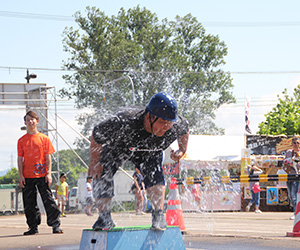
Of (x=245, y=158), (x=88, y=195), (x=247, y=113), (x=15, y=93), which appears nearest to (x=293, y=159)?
(x=88, y=195)

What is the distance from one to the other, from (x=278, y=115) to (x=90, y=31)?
62.4ft

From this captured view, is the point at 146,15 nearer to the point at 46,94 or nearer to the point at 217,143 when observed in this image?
the point at 46,94

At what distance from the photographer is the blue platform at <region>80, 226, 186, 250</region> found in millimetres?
4938

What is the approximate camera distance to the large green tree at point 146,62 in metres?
51.7

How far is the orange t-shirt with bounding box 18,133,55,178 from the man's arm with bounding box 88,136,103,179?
3665 mm

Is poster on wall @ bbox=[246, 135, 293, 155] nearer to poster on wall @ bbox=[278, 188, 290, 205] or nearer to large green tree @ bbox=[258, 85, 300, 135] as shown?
poster on wall @ bbox=[278, 188, 290, 205]

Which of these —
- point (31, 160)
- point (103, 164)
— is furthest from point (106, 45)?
point (103, 164)

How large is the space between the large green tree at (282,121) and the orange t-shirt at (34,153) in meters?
41.4

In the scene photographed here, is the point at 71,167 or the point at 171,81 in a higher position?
the point at 171,81

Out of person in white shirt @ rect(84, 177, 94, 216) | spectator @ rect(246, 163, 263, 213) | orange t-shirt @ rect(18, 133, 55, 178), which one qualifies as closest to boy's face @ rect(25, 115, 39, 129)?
orange t-shirt @ rect(18, 133, 55, 178)

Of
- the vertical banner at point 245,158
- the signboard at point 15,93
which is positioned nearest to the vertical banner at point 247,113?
the vertical banner at point 245,158

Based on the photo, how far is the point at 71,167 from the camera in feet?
528

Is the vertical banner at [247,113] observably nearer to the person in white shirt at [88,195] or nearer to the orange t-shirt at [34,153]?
the person in white shirt at [88,195]

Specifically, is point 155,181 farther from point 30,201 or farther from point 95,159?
point 30,201
